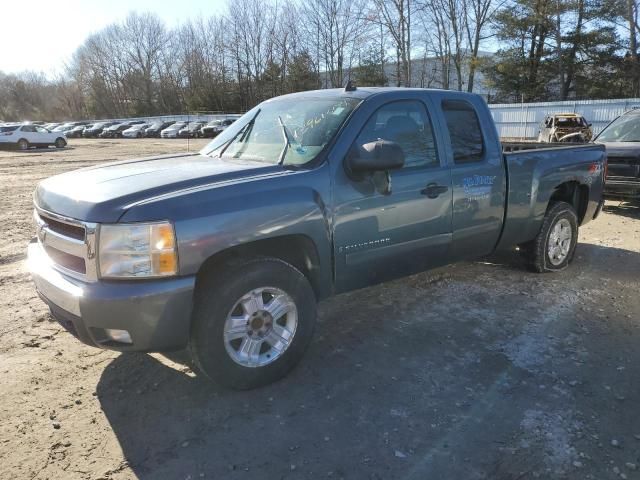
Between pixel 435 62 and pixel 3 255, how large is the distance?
5279 centimetres

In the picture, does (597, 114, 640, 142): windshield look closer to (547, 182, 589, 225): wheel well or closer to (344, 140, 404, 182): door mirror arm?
(547, 182, 589, 225): wheel well

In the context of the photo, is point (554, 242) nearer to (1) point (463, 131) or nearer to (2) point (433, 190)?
(1) point (463, 131)

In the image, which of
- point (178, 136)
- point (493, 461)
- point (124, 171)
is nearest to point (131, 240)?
point (124, 171)

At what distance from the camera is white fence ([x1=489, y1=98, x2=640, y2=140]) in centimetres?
2714

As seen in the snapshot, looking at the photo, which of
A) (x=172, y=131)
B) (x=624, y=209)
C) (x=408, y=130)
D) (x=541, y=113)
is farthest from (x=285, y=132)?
(x=172, y=131)

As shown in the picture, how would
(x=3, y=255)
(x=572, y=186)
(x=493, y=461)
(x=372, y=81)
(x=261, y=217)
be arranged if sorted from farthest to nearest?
(x=372, y=81), (x=3, y=255), (x=572, y=186), (x=261, y=217), (x=493, y=461)

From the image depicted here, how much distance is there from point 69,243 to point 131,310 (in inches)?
24.9

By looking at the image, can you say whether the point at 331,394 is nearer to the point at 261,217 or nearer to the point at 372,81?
the point at 261,217

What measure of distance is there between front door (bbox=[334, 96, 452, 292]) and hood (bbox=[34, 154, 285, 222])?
26.4 inches

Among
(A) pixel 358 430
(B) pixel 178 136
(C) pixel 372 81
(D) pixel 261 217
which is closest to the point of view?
(A) pixel 358 430

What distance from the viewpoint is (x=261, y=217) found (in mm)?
3150

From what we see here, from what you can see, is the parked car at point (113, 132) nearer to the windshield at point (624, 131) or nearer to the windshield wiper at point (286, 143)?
the windshield at point (624, 131)

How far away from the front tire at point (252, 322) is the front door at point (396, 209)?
43 centimetres

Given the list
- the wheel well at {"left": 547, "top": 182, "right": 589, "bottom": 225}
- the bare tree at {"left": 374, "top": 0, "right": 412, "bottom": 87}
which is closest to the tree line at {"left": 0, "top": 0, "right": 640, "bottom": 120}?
the bare tree at {"left": 374, "top": 0, "right": 412, "bottom": 87}
